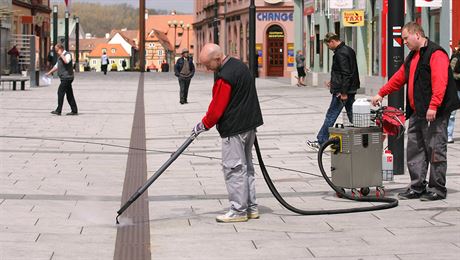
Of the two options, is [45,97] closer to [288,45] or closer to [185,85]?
[185,85]

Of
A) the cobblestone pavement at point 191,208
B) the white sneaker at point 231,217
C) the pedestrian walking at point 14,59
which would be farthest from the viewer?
the pedestrian walking at point 14,59

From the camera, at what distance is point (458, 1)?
26.6 metres

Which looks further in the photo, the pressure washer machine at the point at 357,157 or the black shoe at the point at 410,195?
the black shoe at the point at 410,195

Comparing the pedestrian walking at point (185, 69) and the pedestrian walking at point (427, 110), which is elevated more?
the pedestrian walking at point (185, 69)

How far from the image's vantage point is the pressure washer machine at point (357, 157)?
31.9 feet

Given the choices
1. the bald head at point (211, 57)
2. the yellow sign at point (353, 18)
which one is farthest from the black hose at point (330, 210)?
the yellow sign at point (353, 18)

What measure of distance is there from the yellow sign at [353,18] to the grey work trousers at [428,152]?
24.4 m

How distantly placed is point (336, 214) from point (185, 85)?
19.9m

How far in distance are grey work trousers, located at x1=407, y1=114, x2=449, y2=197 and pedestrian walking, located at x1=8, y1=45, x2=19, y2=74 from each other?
45.5 m

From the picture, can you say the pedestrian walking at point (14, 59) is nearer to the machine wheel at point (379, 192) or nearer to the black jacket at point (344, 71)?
the black jacket at point (344, 71)

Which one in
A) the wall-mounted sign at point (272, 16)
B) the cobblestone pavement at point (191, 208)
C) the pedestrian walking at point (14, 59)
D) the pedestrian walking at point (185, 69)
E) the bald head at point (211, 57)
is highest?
the wall-mounted sign at point (272, 16)

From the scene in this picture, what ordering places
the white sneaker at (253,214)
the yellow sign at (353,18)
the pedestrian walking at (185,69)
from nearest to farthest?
1. the white sneaker at (253,214)
2. the pedestrian walking at (185,69)
3. the yellow sign at (353,18)

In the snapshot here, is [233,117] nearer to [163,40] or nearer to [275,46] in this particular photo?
[275,46]

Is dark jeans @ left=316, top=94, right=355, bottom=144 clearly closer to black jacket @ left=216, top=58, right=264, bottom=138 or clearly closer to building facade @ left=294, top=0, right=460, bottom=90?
building facade @ left=294, top=0, right=460, bottom=90
